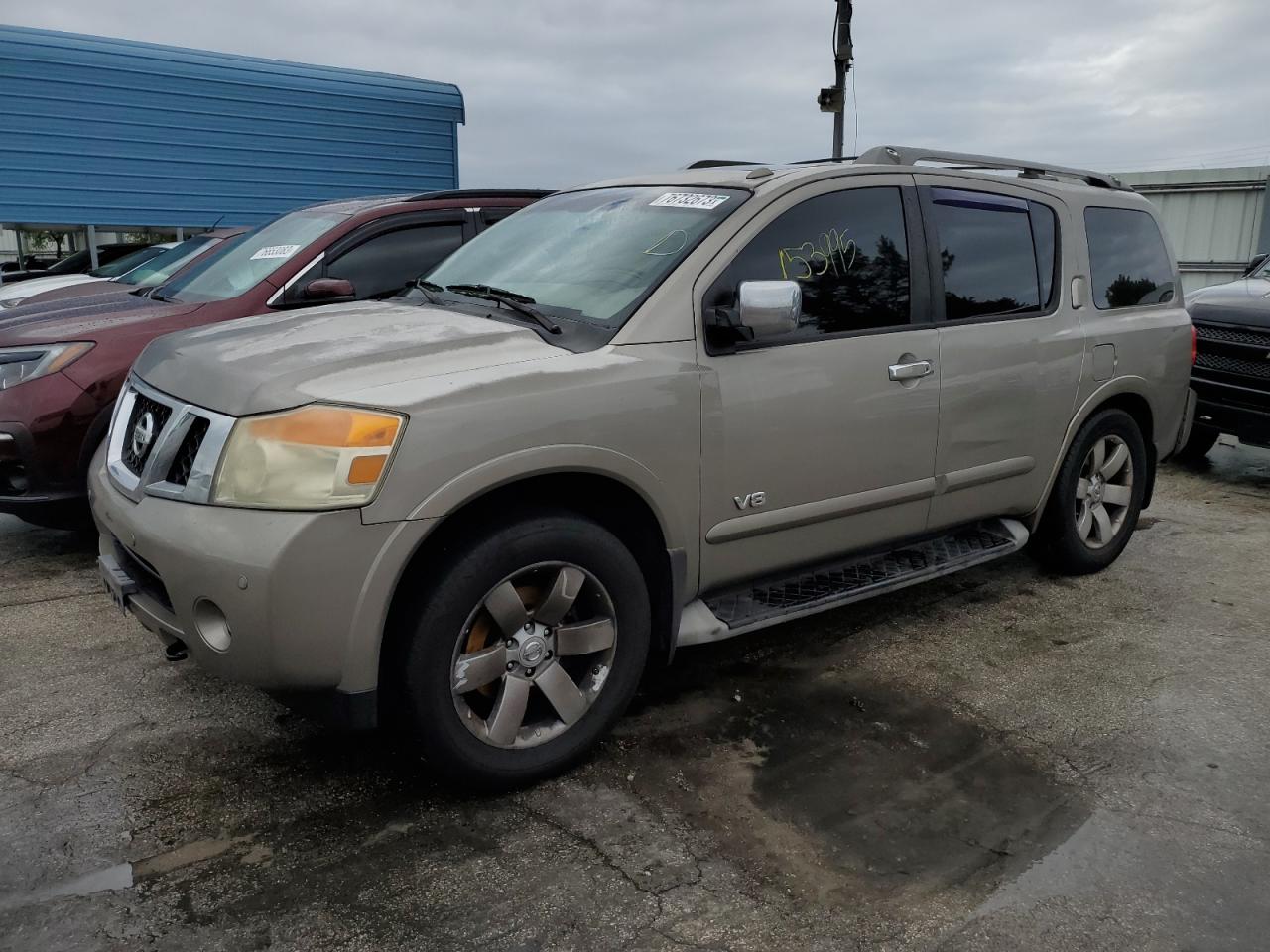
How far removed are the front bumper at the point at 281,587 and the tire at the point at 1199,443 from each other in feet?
21.8

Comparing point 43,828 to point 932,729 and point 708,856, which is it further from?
point 932,729

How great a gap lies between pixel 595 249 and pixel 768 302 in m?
0.79

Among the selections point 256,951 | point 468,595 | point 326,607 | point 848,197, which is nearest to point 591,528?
point 468,595

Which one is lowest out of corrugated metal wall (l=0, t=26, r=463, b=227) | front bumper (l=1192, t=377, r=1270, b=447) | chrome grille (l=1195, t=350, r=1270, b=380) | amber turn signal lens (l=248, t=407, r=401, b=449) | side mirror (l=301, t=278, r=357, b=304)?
front bumper (l=1192, t=377, r=1270, b=447)

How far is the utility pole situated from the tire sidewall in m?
9.09

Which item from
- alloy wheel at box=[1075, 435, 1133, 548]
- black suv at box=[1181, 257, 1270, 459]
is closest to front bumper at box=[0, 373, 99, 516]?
alloy wheel at box=[1075, 435, 1133, 548]

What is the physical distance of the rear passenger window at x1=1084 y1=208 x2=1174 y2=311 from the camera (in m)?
4.57

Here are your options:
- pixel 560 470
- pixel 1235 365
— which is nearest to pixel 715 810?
pixel 560 470

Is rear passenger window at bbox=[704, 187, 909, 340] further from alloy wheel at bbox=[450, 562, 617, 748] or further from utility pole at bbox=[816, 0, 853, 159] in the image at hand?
utility pole at bbox=[816, 0, 853, 159]

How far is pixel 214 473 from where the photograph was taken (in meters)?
2.55

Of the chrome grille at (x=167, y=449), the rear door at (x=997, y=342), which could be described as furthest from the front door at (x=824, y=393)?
the chrome grille at (x=167, y=449)

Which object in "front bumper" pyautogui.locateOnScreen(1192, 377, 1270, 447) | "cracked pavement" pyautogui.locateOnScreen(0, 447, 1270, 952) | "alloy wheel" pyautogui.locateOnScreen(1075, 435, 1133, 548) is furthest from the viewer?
"front bumper" pyautogui.locateOnScreen(1192, 377, 1270, 447)

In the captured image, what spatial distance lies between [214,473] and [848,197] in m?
2.33

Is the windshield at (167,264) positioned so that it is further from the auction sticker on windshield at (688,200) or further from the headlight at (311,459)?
the headlight at (311,459)
